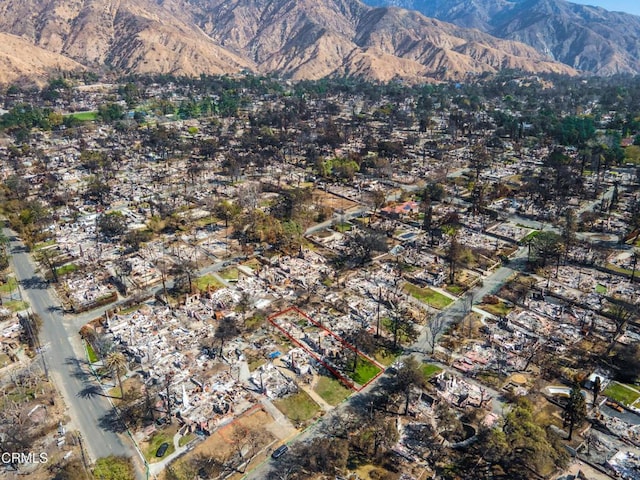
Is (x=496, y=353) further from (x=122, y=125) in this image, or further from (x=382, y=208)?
(x=122, y=125)

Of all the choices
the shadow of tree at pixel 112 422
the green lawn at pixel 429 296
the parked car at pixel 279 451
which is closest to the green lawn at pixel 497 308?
the green lawn at pixel 429 296

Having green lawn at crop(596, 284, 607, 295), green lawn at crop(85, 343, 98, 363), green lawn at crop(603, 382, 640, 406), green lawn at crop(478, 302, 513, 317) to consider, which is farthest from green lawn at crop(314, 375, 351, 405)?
green lawn at crop(596, 284, 607, 295)

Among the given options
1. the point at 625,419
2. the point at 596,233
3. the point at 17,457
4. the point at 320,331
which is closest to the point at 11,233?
the point at 17,457

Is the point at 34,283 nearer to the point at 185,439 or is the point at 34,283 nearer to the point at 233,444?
the point at 185,439

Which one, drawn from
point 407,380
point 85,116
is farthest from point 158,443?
point 85,116

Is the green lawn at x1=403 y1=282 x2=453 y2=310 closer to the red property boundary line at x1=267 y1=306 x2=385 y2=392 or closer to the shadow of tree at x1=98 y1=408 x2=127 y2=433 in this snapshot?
the red property boundary line at x1=267 y1=306 x2=385 y2=392

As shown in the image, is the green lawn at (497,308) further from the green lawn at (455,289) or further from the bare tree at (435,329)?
the bare tree at (435,329)
